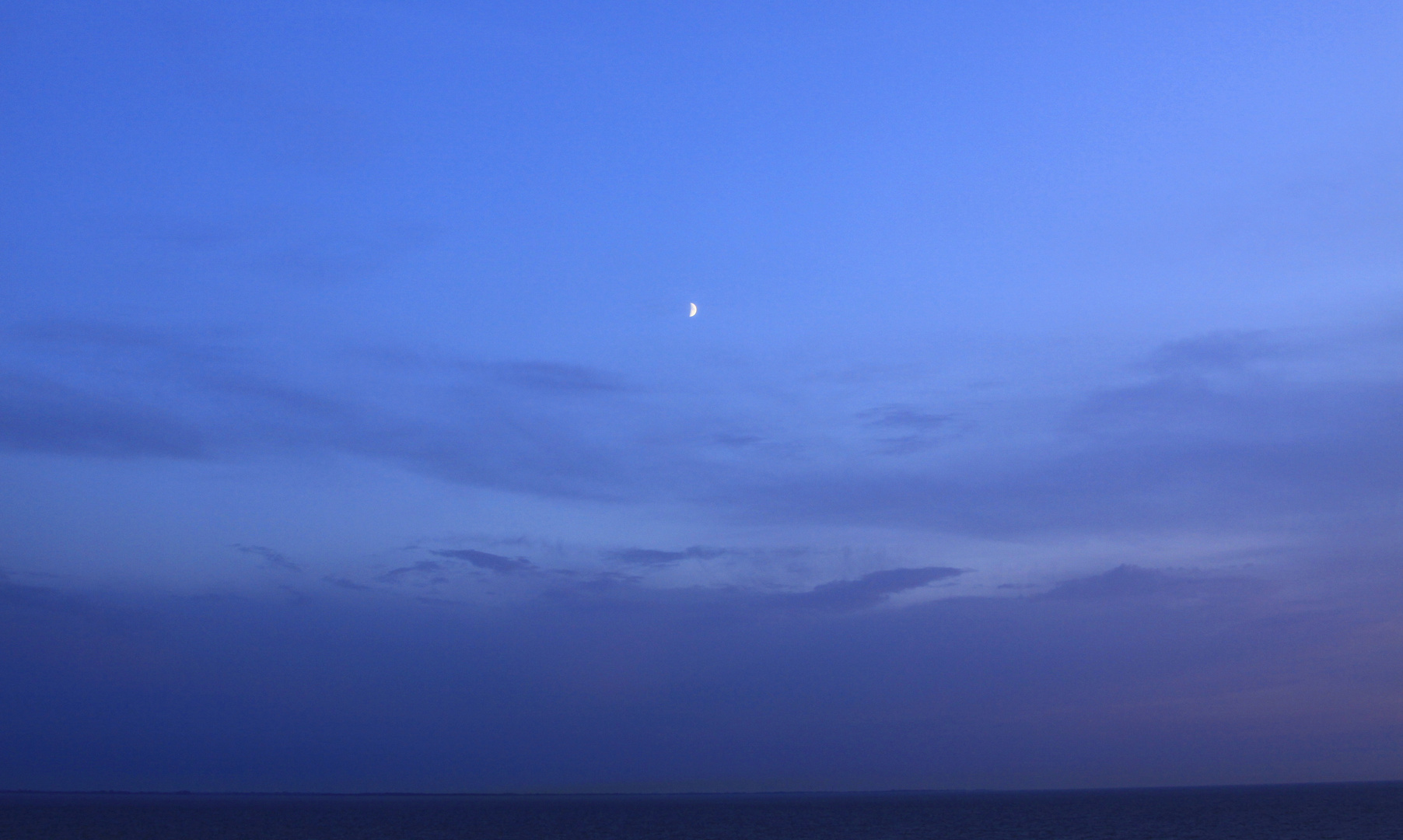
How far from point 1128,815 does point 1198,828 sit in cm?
5334

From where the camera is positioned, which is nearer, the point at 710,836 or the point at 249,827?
the point at 710,836

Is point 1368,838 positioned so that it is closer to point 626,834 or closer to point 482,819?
point 626,834

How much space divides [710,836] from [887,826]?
31078 millimetres

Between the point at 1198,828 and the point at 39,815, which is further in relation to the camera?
the point at 39,815

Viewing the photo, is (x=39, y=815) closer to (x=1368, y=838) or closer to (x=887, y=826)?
(x=887, y=826)

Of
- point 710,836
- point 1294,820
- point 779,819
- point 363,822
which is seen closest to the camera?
point 710,836

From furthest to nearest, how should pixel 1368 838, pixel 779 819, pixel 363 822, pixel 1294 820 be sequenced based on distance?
pixel 779 819
pixel 363 822
pixel 1294 820
pixel 1368 838

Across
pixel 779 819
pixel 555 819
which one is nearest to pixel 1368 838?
pixel 779 819

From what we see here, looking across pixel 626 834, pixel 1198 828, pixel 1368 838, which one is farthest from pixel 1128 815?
pixel 626 834

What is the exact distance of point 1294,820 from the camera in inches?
5891

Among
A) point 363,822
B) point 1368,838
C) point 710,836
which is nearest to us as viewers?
point 1368,838

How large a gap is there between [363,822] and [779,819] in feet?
225

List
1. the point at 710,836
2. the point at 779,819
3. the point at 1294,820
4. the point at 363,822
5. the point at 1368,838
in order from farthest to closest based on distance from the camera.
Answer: the point at 779,819 → the point at 363,822 → the point at 1294,820 → the point at 710,836 → the point at 1368,838

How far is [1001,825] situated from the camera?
15662cm
